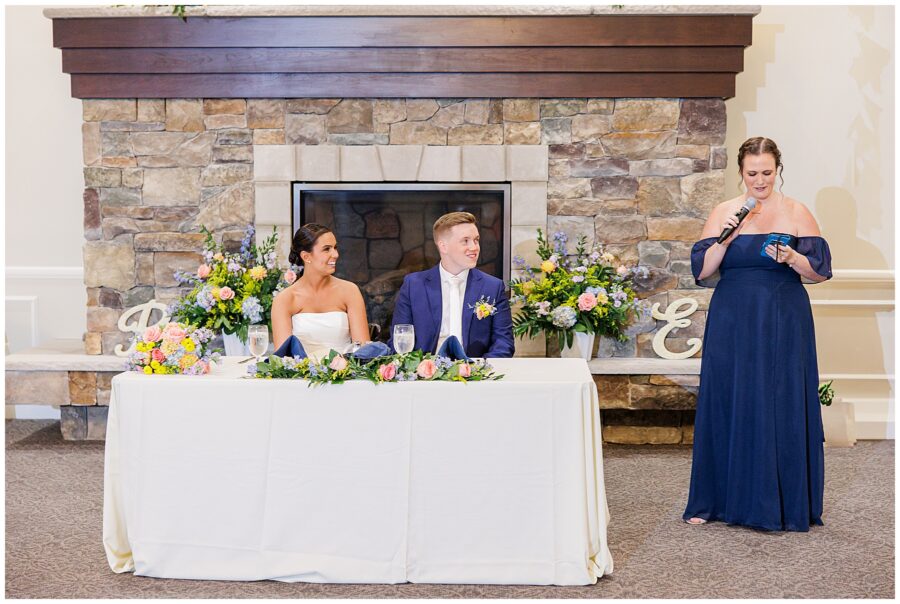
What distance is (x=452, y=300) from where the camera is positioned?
163 inches

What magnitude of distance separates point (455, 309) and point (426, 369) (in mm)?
1171

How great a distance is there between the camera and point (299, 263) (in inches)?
187

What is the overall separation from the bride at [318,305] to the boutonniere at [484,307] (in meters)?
0.51

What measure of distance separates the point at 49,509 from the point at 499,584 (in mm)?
2153

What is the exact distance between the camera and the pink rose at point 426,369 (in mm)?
2984

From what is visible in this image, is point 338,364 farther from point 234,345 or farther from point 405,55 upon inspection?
point 405,55

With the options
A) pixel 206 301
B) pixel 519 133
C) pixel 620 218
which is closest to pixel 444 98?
pixel 519 133

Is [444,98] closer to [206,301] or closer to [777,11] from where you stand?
[206,301]

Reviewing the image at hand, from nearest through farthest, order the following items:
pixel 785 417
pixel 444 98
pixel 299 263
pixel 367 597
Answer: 1. pixel 367 597
2. pixel 785 417
3. pixel 299 263
4. pixel 444 98

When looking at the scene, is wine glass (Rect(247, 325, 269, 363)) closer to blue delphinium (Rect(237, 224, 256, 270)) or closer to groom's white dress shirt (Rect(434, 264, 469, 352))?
groom's white dress shirt (Rect(434, 264, 469, 352))

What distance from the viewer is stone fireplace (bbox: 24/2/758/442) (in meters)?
4.95

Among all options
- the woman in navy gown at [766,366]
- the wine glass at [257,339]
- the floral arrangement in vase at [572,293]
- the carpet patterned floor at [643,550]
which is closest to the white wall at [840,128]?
the floral arrangement in vase at [572,293]

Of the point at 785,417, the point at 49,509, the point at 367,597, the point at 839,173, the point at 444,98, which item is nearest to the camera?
the point at 367,597

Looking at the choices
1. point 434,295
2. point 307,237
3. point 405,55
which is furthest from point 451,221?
point 405,55
